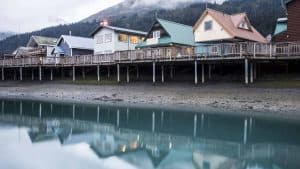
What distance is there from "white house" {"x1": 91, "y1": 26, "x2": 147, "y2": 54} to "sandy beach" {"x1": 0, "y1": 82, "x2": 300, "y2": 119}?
9.05 meters

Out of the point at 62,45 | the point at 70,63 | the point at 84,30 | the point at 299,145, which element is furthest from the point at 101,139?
the point at 84,30

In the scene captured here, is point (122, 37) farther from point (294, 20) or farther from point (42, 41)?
point (294, 20)

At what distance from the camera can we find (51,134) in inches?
988

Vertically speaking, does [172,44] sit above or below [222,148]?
above

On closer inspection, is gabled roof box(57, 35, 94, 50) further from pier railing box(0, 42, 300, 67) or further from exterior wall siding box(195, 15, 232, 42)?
exterior wall siding box(195, 15, 232, 42)

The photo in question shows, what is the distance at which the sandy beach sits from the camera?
3036 cm

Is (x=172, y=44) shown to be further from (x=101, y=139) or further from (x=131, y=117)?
(x=101, y=139)

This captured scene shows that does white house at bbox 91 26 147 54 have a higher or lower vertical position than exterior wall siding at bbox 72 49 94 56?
higher

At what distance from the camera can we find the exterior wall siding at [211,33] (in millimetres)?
41287

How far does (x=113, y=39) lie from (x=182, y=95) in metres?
21.1

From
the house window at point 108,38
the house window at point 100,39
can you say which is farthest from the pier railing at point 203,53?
the house window at point 100,39

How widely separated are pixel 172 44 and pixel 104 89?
380 inches

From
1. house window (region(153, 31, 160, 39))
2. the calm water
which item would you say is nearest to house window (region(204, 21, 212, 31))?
house window (region(153, 31, 160, 39))

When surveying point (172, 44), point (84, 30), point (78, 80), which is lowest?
point (78, 80)
